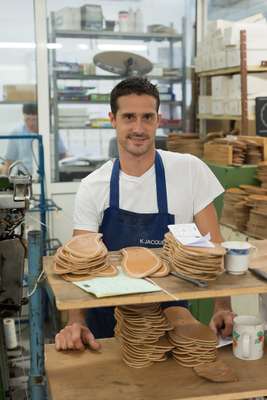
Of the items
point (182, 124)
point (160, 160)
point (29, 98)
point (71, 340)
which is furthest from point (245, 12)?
point (71, 340)

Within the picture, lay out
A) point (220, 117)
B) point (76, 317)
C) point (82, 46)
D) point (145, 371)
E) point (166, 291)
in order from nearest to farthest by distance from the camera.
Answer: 1. point (166, 291)
2. point (145, 371)
3. point (76, 317)
4. point (220, 117)
5. point (82, 46)

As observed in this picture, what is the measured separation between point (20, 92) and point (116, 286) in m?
3.52

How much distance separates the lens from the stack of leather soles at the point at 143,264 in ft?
3.96

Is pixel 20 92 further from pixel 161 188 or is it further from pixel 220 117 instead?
pixel 161 188

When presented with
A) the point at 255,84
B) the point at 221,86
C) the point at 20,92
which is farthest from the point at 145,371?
the point at 20,92

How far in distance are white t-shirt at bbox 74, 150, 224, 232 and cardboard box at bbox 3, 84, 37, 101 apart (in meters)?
2.74

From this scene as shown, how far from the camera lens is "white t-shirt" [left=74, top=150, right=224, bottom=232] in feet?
5.93

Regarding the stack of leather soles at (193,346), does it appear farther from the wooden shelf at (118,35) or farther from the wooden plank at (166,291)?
the wooden shelf at (118,35)

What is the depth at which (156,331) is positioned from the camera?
4.49ft

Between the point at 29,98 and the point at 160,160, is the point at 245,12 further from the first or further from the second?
the point at 160,160

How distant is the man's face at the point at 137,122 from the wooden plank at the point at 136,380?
67 cm

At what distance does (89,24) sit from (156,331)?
3.56 m

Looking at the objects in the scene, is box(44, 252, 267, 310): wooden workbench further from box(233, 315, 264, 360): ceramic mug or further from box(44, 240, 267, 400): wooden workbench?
box(233, 315, 264, 360): ceramic mug

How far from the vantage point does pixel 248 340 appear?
1396mm
